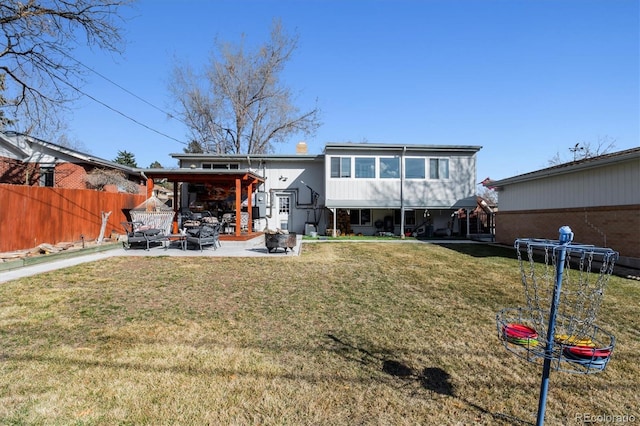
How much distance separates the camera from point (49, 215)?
1005 cm

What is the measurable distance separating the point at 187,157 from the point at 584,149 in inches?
1177

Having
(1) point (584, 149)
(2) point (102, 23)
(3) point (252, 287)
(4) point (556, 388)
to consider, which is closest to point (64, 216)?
(2) point (102, 23)

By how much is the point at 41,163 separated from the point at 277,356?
61.3 feet

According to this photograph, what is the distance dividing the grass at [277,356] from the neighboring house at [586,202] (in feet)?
11.2

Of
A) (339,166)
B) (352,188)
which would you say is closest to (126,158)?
(339,166)

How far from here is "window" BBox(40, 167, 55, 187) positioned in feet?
52.5

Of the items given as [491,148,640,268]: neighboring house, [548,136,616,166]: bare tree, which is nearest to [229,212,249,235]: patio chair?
[491,148,640,268]: neighboring house

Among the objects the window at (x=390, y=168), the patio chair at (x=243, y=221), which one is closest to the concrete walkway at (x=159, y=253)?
the patio chair at (x=243, y=221)

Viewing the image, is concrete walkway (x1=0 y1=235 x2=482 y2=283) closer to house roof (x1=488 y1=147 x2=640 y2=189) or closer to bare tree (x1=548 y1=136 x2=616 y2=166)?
house roof (x1=488 y1=147 x2=640 y2=189)

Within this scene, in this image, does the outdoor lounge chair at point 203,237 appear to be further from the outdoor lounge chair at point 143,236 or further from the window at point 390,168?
the window at point 390,168

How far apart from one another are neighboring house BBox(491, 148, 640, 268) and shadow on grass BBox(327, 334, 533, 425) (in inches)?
355

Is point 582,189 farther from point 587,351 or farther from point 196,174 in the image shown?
point 196,174

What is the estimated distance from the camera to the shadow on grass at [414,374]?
2.52 meters

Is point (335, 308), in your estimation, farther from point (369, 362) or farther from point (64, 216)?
point (64, 216)
